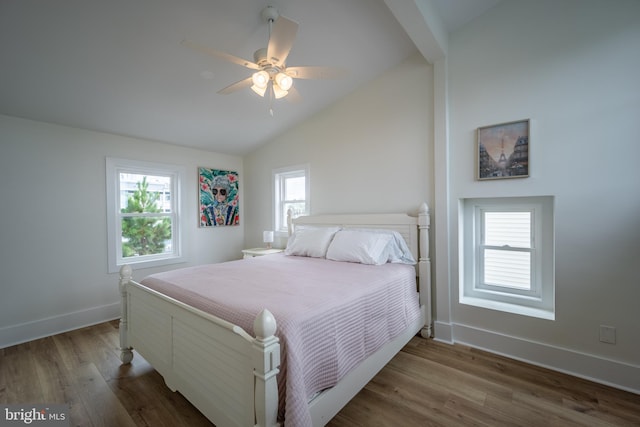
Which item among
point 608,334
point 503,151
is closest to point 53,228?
point 503,151

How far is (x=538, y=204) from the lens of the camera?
2443 millimetres

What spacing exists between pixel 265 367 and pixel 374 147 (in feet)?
8.79

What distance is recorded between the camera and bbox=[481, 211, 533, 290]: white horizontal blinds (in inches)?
99.3

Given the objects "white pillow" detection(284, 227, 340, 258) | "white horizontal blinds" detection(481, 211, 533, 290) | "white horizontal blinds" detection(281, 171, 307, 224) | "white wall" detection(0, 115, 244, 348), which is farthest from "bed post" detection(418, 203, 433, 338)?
"white wall" detection(0, 115, 244, 348)

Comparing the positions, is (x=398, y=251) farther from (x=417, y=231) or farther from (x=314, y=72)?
(x=314, y=72)

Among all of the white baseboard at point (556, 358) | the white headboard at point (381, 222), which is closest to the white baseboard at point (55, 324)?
the white headboard at point (381, 222)

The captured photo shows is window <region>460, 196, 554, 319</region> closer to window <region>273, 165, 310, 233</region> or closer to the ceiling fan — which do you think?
the ceiling fan

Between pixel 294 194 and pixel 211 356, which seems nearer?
pixel 211 356

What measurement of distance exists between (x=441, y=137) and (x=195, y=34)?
235 centimetres

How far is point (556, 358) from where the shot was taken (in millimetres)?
2162

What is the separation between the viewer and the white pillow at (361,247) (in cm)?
263

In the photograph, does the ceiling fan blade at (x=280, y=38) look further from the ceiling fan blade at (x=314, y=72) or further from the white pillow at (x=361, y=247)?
the white pillow at (x=361, y=247)

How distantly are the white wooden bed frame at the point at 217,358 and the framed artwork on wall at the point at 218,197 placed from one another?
79.1 inches

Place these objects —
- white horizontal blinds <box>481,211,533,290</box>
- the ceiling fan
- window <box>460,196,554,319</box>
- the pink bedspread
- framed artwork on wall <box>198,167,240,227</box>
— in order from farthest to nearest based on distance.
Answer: framed artwork on wall <box>198,167,240,227</box>
white horizontal blinds <box>481,211,533,290</box>
window <box>460,196,554,319</box>
the ceiling fan
the pink bedspread
